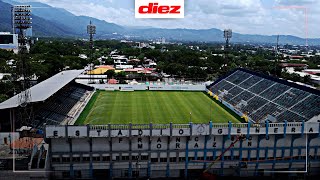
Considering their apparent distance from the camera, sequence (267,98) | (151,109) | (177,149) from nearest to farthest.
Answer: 1. (177,149)
2. (267,98)
3. (151,109)

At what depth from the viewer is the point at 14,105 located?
977 inches

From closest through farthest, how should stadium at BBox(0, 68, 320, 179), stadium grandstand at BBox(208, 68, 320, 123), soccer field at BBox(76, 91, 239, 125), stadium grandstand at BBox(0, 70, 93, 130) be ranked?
stadium at BBox(0, 68, 320, 179) → stadium grandstand at BBox(0, 70, 93, 130) → stadium grandstand at BBox(208, 68, 320, 123) → soccer field at BBox(76, 91, 239, 125)

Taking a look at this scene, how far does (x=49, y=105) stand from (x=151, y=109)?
12.3 metres

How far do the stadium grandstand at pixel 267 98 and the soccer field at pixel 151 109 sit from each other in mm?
2249

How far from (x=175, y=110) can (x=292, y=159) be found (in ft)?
61.8

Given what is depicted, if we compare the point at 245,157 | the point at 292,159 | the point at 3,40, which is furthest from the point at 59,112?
the point at 3,40

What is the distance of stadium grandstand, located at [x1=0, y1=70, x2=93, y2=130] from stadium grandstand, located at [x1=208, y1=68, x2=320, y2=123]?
19.4 m

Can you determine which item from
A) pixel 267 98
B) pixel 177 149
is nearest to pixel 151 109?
pixel 267 98

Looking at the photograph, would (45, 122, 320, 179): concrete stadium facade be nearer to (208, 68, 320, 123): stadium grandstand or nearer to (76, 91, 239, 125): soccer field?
(208, 68, 320, 123): stadium grandstand

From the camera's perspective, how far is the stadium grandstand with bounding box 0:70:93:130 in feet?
84.7

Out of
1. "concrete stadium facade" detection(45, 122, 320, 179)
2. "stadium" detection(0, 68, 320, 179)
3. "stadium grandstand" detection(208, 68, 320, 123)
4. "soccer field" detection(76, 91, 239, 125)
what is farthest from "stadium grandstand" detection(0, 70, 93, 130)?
"stadium grandstand" detection(208, 68, 320, 123)

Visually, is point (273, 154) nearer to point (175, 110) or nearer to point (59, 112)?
point (175, 110)

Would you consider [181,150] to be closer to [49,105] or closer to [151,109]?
[49,105]

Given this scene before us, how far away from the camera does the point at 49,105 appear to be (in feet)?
112
